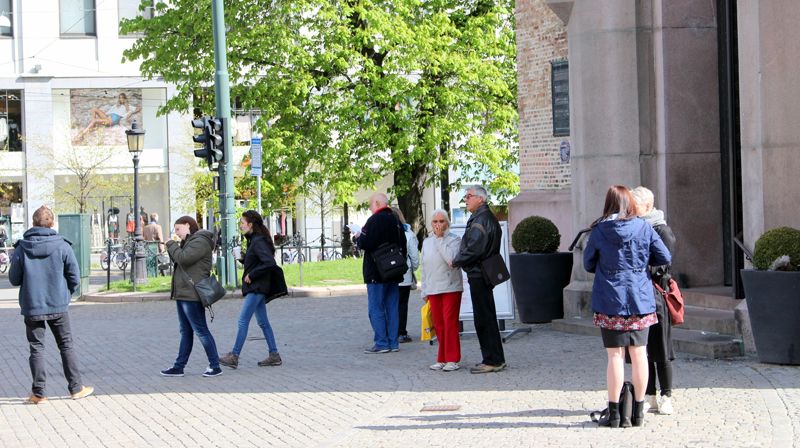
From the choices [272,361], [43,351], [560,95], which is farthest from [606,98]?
[43,351]

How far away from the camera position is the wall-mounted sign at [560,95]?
57.7 feet

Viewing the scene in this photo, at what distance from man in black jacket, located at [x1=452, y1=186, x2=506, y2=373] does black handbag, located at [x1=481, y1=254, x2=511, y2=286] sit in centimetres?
5

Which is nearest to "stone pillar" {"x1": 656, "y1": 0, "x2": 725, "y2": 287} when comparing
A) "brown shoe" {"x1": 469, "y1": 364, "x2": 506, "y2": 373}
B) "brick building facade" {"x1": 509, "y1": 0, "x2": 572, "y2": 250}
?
"brick building facade" {"x1": 509, "y1": 0, "x2": 572, "y2": 250}

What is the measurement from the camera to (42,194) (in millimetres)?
49156

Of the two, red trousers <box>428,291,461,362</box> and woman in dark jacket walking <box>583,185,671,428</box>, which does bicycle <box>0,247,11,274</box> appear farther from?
woman in dark jacket walking <box>583,185,671,428</box>

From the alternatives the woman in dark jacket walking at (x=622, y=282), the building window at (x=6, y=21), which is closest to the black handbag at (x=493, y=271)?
the woman in dark jacket walking at (x=622, y=282)

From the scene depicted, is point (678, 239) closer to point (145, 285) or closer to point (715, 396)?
point (715, 396)

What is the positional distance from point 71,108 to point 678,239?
129ft

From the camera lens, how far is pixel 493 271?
11758mm

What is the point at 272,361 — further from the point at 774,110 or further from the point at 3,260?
the point at 3,260

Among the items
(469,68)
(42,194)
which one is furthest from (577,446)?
(42,194)

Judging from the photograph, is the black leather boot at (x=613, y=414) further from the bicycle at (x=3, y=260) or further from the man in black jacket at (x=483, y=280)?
the bicycle at (x=3, y=260)

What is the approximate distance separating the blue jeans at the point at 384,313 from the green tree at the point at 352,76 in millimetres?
14872

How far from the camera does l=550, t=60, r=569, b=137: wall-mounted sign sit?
1758 cm
